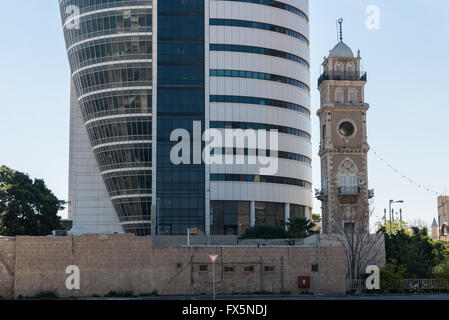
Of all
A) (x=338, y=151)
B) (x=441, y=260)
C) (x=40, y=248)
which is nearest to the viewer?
(x=40, y=248)

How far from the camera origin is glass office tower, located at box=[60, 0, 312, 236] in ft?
359

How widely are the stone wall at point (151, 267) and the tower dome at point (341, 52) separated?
37015 mm

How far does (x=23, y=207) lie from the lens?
102m

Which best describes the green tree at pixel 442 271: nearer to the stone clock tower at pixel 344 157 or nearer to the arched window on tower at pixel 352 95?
the stone clock tower at pixel 344 157

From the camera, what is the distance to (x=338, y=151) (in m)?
88.1

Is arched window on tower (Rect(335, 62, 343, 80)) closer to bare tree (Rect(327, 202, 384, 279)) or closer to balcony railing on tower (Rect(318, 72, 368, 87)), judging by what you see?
balcony railing on tower (Rect(318, 72, 368, 87))

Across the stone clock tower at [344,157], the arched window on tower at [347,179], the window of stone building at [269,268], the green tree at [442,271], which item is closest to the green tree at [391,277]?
the green tree at [442,271]

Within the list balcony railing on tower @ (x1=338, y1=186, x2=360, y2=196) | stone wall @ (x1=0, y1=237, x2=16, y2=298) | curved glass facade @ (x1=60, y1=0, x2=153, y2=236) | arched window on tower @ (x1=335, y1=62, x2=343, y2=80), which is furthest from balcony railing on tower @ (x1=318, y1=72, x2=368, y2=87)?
stone wall @ (x1=0, y1=237, x2=16, y2=298)

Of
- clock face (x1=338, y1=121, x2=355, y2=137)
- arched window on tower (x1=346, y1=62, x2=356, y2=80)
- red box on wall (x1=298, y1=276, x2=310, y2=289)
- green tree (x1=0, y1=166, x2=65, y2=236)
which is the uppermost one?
arched window on tower (x1=346, y1=62, x2=356, y2=80)

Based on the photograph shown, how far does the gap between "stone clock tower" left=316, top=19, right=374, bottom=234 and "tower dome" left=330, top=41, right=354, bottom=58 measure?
3.91 meters

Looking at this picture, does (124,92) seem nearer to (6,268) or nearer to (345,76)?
(345,76)
